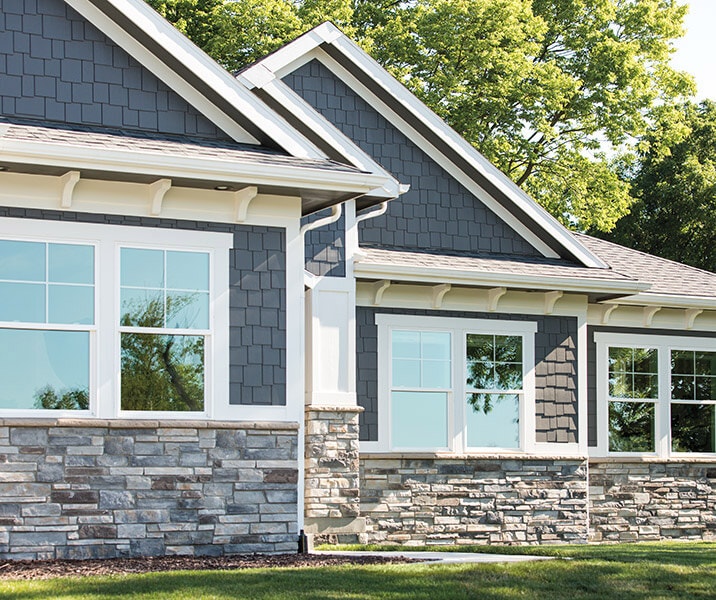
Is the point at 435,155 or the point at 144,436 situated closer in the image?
the point at 144,436

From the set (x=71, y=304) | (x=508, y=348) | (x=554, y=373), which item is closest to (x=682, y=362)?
(x=554, y=373)

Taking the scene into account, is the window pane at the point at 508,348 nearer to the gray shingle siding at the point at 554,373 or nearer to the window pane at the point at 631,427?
the gray shingle siding at the point at 554,373

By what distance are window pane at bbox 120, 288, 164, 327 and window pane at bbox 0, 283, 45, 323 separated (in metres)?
0.74

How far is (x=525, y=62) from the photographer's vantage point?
26.5 m

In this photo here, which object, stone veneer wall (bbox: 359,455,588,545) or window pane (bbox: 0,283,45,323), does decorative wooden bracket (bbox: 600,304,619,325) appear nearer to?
stone veneer wall (bbox: 359,455,588,545)

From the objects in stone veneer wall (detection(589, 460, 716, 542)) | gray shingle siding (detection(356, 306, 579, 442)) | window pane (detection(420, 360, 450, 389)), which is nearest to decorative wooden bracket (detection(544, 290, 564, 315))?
gray shingle siding (detection(356, 306, 579, 442))

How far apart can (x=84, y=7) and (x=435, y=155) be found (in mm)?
5942

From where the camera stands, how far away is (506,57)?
26.4 metres

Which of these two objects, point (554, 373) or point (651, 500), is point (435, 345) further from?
point (651, 500)

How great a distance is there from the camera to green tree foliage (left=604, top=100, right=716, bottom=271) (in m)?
32.8

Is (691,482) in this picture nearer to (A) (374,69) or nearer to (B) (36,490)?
(A) (374,69)

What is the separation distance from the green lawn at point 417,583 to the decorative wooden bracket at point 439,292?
5160 millimetres

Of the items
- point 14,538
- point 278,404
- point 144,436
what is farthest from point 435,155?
point 14,538

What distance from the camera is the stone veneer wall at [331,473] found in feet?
45.2
